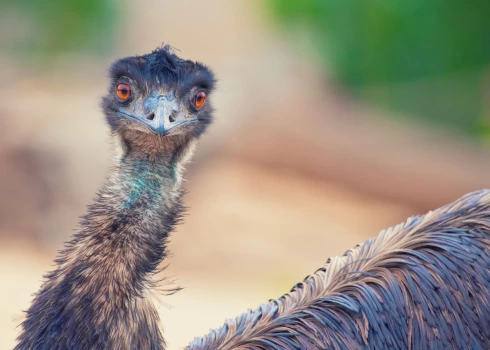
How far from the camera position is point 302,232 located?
5957 millimetres

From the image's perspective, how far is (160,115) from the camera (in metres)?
1.91

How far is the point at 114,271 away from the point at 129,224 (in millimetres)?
119

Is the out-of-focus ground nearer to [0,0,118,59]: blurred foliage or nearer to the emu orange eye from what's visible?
[0,0,118,59]: blurred foliage

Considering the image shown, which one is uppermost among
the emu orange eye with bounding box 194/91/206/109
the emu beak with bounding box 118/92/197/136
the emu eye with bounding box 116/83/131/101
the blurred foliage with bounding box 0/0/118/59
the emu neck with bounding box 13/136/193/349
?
the blurred foliage with bounding box 0/0/118/59

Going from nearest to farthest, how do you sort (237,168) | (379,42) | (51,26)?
(237,168)
(379,42)
(51,26)

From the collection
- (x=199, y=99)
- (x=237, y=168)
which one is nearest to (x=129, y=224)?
(x=199, y=99)

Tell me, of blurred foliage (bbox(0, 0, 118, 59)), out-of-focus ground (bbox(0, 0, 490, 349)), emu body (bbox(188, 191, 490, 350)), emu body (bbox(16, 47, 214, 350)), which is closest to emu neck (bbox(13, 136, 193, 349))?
emu body (bbox(16, 47, 214, 350))

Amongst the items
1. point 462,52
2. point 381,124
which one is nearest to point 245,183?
point 381,124

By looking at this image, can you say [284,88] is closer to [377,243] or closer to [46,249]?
[46,249]

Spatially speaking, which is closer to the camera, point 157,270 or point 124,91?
point 157,270

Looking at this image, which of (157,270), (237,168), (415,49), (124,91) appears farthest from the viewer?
(415,49)

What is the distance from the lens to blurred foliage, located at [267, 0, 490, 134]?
7.11 metres

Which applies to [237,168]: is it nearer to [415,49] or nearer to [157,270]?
[415,49]

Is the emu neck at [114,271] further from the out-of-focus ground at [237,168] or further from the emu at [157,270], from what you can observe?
the out-of-focus ground at [237,168]
